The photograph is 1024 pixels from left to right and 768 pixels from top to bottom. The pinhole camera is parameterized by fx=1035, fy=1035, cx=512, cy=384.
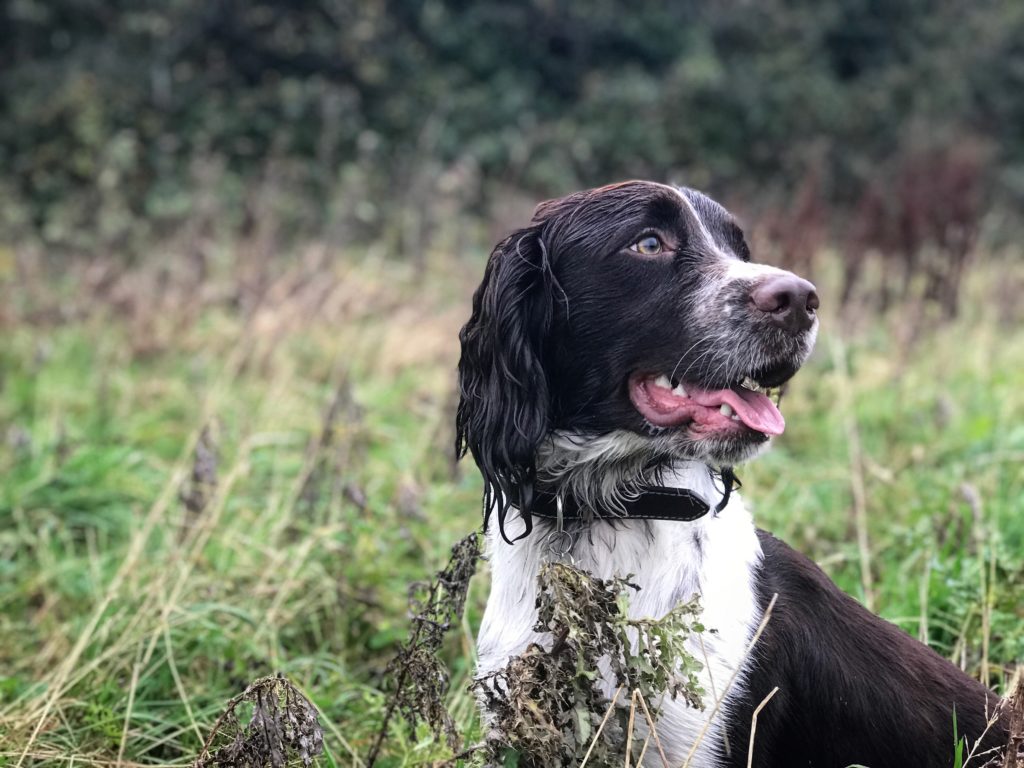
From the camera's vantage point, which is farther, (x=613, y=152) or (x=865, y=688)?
(x=613, y=152)

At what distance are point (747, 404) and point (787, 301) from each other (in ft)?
0.82

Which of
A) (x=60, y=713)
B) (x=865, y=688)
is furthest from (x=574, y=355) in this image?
(x=60, y=713)

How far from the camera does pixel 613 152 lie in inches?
617

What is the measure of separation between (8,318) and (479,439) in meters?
5.32

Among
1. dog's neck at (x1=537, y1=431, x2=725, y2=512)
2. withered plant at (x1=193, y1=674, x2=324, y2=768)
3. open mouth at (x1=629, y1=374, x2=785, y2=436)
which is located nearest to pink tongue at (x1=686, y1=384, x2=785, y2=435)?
open mouth at (x1=629, y1=374, x2=785, y2=436)

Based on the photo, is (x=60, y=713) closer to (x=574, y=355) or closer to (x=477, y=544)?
(x=477, y=544)

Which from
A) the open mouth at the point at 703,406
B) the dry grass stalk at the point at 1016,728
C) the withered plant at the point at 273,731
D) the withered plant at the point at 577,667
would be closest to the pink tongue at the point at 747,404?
the open mouth at the point at 703,406

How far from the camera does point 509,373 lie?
2262mm

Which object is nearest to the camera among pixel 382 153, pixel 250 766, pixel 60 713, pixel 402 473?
pixel 250 766

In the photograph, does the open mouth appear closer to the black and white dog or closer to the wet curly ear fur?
the black and white dog

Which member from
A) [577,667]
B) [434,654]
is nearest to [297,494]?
[434,654]

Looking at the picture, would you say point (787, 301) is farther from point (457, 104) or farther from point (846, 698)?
point (457, 104)

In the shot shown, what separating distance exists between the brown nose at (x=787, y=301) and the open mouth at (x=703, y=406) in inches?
6.8

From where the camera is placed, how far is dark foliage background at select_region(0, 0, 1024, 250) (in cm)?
1070
